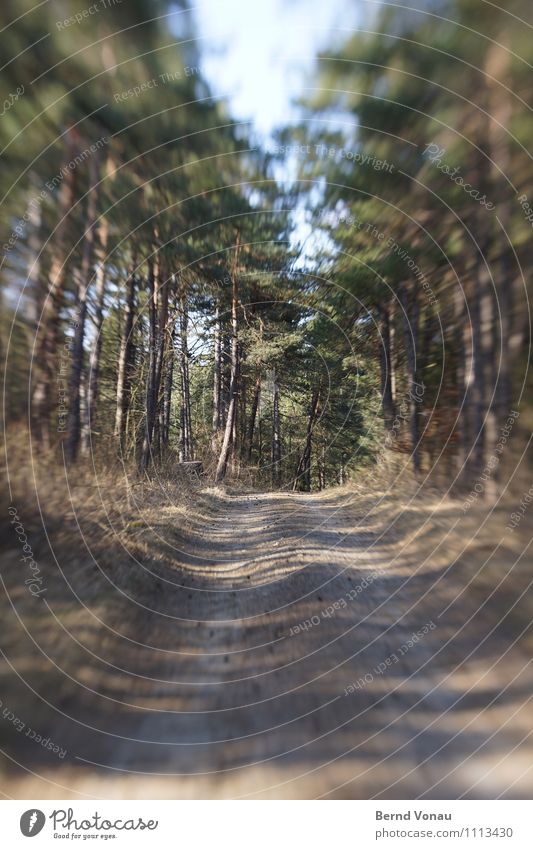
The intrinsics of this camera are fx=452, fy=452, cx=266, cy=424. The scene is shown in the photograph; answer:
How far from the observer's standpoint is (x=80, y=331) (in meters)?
5.11

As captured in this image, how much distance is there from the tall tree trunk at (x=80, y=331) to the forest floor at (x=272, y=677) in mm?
1216

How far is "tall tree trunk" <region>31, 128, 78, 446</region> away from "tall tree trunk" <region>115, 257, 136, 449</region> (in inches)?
108

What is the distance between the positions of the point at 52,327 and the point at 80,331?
1.89ft

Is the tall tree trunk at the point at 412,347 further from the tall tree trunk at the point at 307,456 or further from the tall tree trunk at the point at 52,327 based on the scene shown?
the tall tree trunk at the point at 307,456

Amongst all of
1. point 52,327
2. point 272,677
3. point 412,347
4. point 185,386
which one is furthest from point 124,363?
point 185,386

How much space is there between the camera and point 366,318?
13.4 metres

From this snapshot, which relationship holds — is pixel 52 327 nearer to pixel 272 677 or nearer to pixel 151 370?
pixel 272 677

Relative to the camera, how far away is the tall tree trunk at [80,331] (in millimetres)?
5020

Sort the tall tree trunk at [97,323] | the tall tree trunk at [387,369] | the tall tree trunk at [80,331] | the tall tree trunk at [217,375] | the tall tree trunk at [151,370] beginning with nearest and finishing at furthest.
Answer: the tall tree trunk at [80,331] < the tall tree trunk at [97,323] < the tall tree trunk at [151,370] < the tall tree trunk at [387,369] < the tall tree trunk at [217,375]

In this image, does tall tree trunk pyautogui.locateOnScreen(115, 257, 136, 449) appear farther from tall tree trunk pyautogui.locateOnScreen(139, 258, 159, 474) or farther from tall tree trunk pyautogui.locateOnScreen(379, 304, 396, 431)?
tall tree trunk pyautogui.locateOnScreen(379, 304, 396, 431)

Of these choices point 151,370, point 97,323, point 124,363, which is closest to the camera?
point 97,323

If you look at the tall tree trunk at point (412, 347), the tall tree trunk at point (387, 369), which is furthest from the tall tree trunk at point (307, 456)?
the tall tree trunk at point (412, 347)

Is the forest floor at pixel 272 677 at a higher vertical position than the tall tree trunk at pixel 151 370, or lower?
lower

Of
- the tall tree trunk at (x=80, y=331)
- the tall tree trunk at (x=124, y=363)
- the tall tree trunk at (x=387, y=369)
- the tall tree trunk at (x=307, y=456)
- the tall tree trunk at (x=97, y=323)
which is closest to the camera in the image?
the tall tree trunk at (x=80, y=331)
